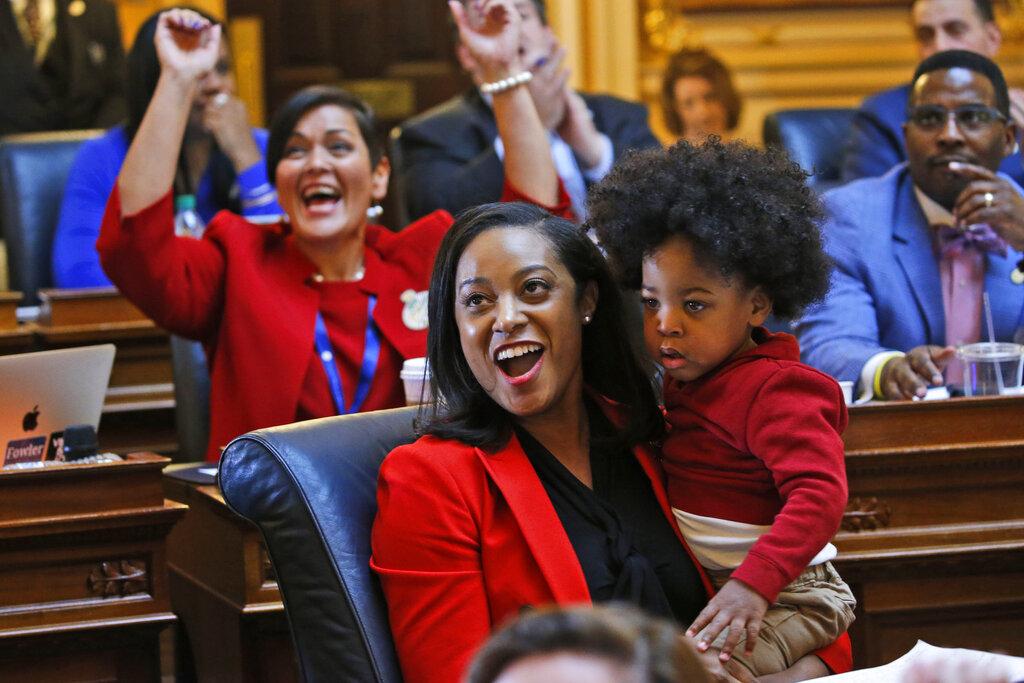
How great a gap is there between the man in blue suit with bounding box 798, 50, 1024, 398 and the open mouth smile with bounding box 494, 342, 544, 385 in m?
1.17

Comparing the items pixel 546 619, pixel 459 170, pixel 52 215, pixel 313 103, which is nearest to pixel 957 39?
pixel 459 170

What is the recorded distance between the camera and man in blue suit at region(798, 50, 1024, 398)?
9.47 feet

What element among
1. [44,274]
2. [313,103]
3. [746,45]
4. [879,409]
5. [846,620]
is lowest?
[846,620]

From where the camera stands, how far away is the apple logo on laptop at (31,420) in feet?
7.54

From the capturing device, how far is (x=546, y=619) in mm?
819

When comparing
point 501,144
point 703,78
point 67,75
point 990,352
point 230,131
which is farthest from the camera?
point 67,75

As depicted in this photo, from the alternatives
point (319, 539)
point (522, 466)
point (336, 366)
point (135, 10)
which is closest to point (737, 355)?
point (522, 466)

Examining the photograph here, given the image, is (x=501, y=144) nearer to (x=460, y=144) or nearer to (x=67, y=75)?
(x=460, y=144)

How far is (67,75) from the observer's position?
5285mm

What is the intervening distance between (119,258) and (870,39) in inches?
198

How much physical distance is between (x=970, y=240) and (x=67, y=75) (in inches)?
141

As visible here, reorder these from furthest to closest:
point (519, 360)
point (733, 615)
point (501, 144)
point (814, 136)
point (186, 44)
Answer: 1. point (814, 136)
2. point (501, 144)
3. point (186, 44)
4. point (519, 360)
5. point (733, 615)

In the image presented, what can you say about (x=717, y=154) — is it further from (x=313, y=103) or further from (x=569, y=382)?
(x=313, y=103)

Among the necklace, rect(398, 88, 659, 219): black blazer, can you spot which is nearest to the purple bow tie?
rect(398, 88, 659, 219): black blazer
